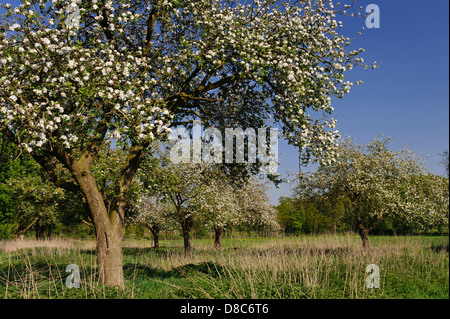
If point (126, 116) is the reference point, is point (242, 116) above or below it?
above

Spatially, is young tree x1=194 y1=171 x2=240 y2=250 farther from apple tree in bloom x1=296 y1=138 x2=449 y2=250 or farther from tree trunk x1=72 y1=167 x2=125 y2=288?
tree trunk x1=72 y1=167 x2=125 y2=288

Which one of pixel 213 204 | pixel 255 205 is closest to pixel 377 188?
pixel 213 204

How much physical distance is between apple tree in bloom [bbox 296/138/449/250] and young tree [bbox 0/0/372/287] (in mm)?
10607

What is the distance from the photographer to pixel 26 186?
22875mm

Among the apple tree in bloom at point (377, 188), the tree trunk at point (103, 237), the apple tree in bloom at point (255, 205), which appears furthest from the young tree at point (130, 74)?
the apple tree in bloom at point (255, 205)

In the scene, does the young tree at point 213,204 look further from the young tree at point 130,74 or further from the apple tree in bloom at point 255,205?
the young tree at point 130,74

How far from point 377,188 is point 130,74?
16.7 metres

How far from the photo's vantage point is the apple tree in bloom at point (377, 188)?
1973cm

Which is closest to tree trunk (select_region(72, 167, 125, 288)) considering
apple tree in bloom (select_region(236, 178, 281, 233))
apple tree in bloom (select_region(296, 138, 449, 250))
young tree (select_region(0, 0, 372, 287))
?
young tree (select_region(0, 0, 372, 287))

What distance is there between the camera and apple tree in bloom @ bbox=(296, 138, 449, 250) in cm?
1973

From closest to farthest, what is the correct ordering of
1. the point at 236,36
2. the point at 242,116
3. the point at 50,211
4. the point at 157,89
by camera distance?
the point at 236,36, the point at 157,89, the point at 242,116, the point at 50,211

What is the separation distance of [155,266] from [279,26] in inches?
472
